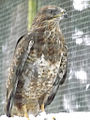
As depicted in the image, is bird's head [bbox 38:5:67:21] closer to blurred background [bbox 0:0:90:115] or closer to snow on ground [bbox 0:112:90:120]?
blurred background [bbox 0:0:90:115]

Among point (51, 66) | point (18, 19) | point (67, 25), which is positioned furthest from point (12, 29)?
point (51, 66)

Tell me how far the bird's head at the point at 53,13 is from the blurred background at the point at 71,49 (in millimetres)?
313

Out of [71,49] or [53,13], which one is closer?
[53,13]

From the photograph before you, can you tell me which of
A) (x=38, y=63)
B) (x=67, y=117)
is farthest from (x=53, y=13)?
(x=67, y=117)

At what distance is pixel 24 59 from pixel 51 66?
6.6 inches

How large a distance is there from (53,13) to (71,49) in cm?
42

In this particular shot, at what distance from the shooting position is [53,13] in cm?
395

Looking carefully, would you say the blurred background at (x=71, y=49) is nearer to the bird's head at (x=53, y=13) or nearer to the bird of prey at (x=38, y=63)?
the bird of prey at (x=38, y=63)

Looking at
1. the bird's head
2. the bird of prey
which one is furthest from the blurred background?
the bird's head

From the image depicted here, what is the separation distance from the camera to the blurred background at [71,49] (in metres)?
4.19

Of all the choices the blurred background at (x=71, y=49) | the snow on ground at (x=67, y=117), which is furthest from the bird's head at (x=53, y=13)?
the snow on ground at (x=67, y=117)

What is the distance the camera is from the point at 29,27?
432 centimetres

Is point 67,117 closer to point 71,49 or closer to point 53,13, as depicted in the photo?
point 53,13

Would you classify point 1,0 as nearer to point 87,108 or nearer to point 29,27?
point 29,27
